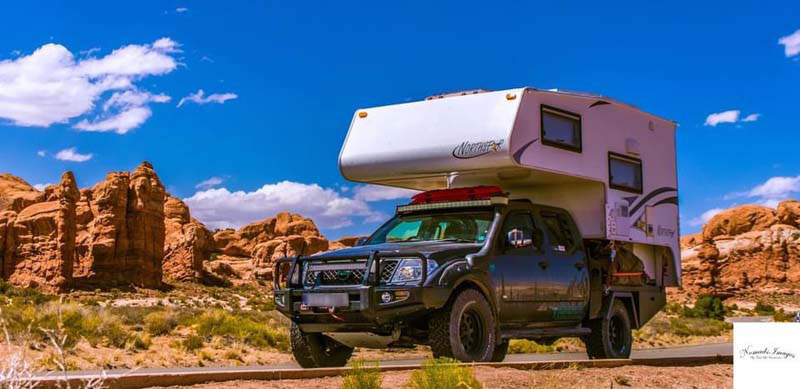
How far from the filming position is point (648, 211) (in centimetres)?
1641

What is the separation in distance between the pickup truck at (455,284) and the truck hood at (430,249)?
1cm

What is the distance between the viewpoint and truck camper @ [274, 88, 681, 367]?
37.7 ft

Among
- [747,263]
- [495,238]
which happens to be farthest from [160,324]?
[747,263]

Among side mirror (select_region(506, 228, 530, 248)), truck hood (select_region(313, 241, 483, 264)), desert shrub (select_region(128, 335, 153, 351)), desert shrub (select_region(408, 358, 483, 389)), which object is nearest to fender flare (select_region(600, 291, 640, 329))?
side mirror (select_region(506, 228, 530, 248))

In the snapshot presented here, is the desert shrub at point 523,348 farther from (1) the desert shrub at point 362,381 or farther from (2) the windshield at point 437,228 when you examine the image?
(1) the desert shrub at point 362,381

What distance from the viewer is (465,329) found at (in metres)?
11.7

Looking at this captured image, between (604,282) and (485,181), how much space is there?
7.83ft

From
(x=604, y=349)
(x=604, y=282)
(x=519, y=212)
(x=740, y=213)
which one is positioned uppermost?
(x=740, y=213)

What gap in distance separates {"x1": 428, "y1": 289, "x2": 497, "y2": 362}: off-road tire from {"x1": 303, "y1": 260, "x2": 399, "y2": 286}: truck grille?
30.6 inches

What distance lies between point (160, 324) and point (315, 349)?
450 inches

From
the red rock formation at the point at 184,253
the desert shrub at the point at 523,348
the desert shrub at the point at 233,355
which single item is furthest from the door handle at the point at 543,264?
the red rock formation at the point at 184,253

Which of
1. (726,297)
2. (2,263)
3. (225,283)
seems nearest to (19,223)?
(2,263)

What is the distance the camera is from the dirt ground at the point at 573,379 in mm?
8664

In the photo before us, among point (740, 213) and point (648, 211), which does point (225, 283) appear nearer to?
point (740, 213)
